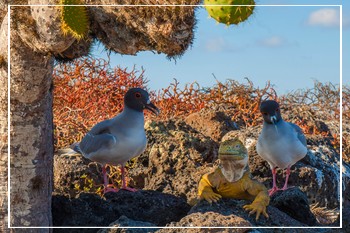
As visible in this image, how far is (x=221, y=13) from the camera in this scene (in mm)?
5785

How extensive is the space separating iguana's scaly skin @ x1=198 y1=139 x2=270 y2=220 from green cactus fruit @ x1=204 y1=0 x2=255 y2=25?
141 centimetres

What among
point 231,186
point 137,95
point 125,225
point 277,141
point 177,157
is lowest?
point 125,225

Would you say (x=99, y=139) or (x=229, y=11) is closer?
(x=229, y=11)

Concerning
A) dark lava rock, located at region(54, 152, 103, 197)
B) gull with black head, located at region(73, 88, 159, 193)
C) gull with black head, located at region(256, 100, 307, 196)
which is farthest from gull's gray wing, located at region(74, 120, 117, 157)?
gull with black head, located at region(256, 100, 307, 196)

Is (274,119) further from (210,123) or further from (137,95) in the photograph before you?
(210,123)

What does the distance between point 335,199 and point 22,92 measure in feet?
12.2

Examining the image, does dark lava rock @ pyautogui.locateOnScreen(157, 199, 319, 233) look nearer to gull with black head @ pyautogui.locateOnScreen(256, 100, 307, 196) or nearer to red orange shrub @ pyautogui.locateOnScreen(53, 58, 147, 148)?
gull with black head @ pyautogui.locateOnScreen(256, 100, 307, 196)

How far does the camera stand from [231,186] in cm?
718

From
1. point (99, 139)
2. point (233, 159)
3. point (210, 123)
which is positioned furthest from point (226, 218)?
point (210, 123)

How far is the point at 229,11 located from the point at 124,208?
258 centimetres

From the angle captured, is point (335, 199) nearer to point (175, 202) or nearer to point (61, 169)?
point (175, 202)

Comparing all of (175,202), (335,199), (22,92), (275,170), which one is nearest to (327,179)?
(335,199)

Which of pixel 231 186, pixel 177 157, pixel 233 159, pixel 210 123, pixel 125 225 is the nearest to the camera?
pixel 125 225

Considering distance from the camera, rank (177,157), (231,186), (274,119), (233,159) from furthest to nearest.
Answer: (177,157) → (274,119) → (231,186) → (233,159)
